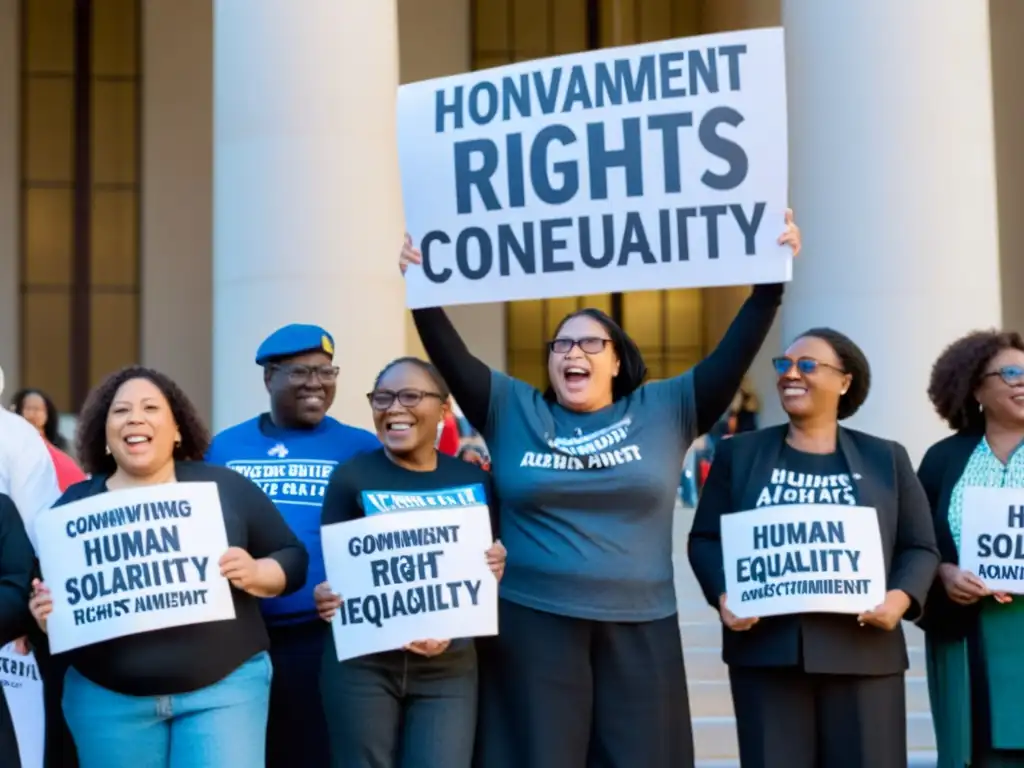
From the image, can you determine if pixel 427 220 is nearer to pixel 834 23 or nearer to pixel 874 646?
pixel 874 646

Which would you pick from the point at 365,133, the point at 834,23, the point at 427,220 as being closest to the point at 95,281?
the point at 365,133

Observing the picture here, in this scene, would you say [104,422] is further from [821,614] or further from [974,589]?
[974,589]

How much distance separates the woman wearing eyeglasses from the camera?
463 centimetres

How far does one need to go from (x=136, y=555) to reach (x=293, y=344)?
48.4 inches

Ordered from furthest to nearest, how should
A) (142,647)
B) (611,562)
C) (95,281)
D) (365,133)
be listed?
(95,281) < (365,133) < (611,562) < (142,647)

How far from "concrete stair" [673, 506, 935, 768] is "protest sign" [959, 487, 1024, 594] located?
8.79ft

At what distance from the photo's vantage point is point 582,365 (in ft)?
16.0

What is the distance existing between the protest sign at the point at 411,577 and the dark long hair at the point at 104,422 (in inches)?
19.5

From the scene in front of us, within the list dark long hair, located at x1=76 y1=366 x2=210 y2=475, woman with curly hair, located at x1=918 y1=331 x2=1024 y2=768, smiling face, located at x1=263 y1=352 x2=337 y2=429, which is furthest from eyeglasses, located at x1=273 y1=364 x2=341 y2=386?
woman with curly hair, located at x1=918 y1=331 x2=1024 y2=768

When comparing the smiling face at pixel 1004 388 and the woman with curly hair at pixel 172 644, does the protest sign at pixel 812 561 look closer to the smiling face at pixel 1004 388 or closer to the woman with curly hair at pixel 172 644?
the smiling face at pixel 1004 388

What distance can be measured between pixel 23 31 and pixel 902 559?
48.7 ft

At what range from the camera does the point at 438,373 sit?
504 cm

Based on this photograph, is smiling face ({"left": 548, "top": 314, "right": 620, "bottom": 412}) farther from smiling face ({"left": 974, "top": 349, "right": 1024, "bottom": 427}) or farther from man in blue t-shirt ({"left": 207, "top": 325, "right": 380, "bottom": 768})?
smiling face ({"left": 974, "top": 349, "right": 1024, "bottom": 427})

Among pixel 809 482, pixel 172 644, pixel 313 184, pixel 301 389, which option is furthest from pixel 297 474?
pixel 313 184
